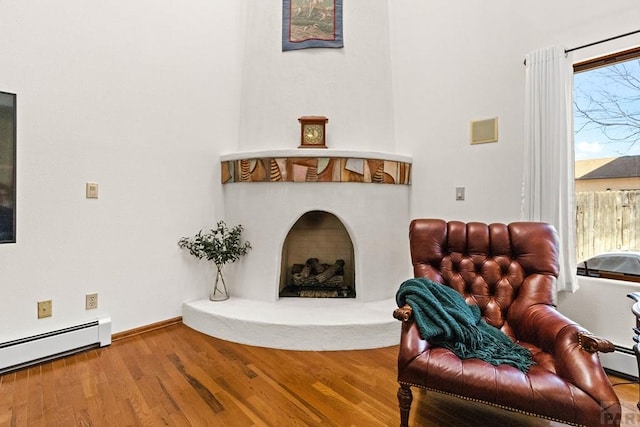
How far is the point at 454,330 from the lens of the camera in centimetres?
160

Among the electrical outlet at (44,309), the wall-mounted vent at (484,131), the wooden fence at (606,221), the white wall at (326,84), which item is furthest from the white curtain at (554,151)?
the electrical outlet at (44,309)

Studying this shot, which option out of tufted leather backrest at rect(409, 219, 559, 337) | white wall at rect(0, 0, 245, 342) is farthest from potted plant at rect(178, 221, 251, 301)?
tufted leather backrest at rect(409, 219, 559, 337)

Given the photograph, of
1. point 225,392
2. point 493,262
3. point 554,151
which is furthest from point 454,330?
point 554,151

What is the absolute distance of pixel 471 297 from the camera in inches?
81.4

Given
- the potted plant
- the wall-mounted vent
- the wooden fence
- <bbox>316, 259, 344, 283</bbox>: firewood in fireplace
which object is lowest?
<bbox>316, 259, 344, 283</bbox>: firewood in fireplace

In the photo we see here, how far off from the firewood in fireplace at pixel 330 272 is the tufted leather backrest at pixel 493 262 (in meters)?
1.33

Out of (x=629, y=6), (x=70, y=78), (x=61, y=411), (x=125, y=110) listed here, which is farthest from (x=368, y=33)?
(x=61, y=411)

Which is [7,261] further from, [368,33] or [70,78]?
[368,33]

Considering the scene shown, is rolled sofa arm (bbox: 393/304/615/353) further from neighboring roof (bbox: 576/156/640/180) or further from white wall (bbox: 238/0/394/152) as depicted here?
white wall (bbox: 238/0/394/152)

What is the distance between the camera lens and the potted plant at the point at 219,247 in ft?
9.88

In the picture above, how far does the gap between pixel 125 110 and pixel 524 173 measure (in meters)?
3.14

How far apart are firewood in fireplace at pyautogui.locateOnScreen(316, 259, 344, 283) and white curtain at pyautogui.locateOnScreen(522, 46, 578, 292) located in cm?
176

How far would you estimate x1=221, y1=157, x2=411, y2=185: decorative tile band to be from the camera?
2936 millimetres

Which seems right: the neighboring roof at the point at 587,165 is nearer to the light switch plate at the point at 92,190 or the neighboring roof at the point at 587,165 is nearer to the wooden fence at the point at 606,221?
the wooden fence at the point at 606,221
